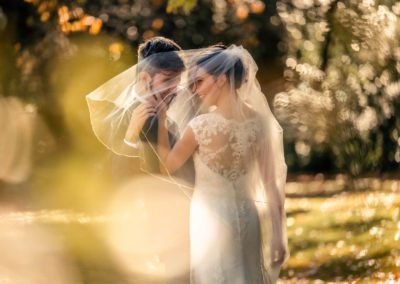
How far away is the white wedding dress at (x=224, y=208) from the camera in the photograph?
5.90 meters

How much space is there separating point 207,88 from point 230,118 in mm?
270

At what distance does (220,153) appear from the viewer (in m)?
5.95

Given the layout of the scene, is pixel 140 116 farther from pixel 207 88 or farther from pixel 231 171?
pixel 231 171

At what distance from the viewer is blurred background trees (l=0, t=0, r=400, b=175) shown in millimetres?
11656

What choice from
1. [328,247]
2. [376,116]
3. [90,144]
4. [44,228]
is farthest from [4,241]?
[90,144]

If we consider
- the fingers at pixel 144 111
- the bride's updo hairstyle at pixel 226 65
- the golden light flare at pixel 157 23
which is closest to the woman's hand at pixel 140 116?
the fingers at pixel 144 111

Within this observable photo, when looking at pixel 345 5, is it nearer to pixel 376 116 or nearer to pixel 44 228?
pixel 376 116

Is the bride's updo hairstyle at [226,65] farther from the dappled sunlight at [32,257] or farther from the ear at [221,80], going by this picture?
the dappled sunlight at [32,257]

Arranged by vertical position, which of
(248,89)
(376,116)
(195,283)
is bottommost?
(376,116)

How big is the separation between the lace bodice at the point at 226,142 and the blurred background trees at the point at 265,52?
14.7 ft

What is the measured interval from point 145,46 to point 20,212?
15458mm

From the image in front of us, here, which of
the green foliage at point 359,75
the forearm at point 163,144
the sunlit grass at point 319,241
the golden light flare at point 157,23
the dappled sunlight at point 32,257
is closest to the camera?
the forearm at point 163,144

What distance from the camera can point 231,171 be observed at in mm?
6000

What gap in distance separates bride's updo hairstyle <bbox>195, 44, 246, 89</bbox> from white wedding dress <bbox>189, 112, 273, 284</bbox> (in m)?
0.26
